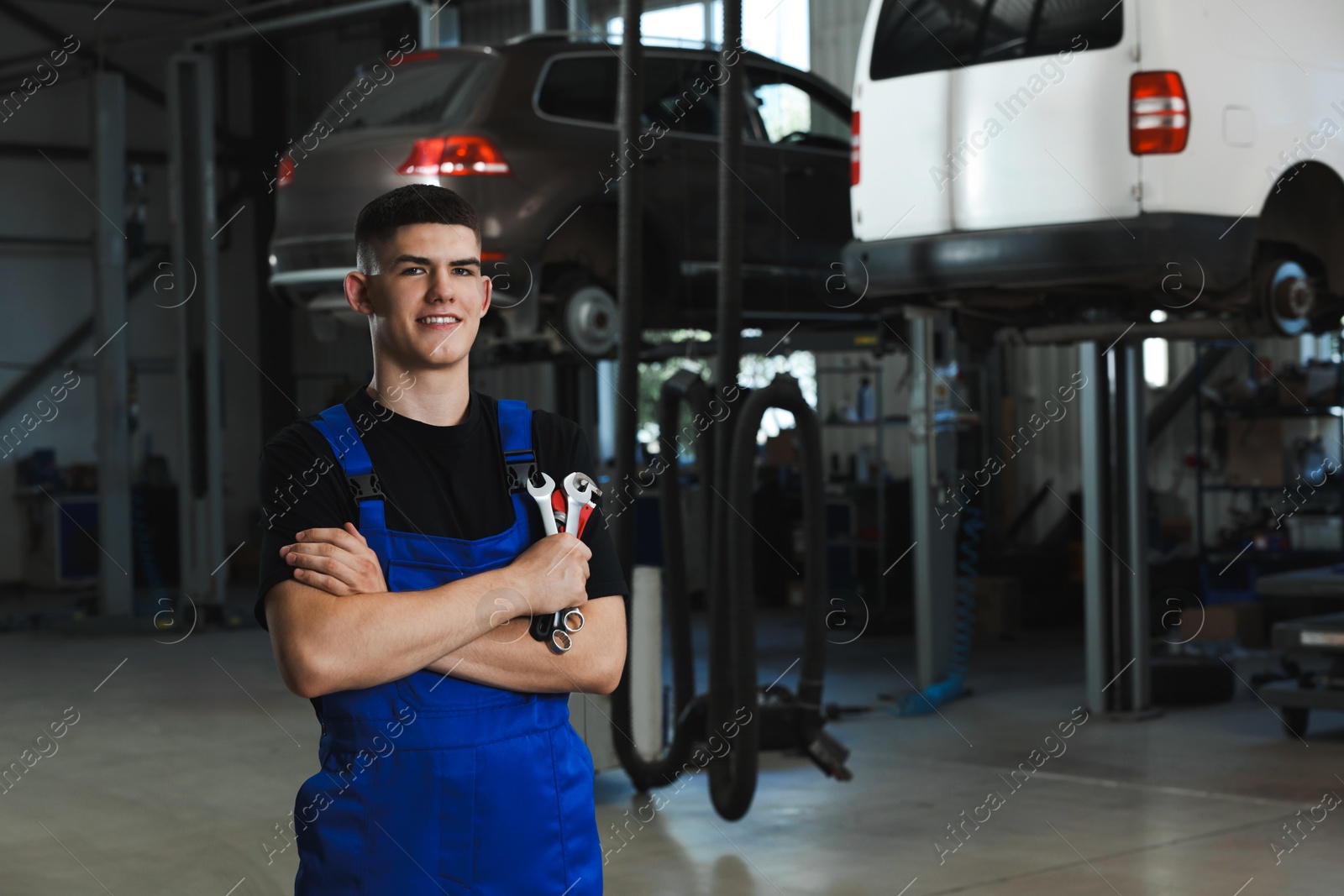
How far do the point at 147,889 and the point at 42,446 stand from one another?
11.1 meters

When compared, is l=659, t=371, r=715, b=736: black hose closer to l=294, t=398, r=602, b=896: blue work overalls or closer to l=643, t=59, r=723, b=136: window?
l=643, t=59, r=723, b=136: window

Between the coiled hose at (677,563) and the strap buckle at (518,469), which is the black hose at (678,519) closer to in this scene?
the coiled hose at (677,563)

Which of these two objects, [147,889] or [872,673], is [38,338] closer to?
[872,673]

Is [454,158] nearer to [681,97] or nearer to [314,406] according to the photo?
[681,97]

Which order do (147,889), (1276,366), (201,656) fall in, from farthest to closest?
(1276,366)
(201,656)
(147,889)

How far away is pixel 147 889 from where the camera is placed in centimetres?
436

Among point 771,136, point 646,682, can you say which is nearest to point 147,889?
point 646,682

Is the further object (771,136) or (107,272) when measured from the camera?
(107,272)

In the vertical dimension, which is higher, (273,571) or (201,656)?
(273,571)

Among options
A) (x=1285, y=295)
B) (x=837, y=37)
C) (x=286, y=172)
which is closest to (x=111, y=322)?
(x=286, y=172)

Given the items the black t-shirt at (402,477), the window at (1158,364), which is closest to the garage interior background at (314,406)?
the window at (1158,364)

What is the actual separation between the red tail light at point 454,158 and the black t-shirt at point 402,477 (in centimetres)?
422

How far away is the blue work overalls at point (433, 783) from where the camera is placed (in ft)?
5.94

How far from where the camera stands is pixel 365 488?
186 centimetres
